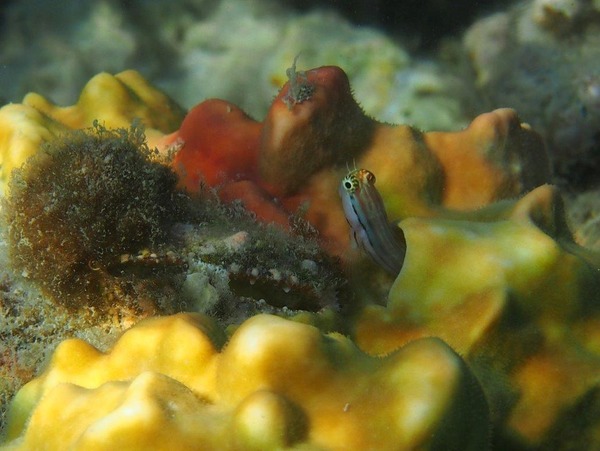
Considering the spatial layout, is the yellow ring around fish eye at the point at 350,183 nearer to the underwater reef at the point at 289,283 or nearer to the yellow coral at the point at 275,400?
the underwater reef at the point at 289,283

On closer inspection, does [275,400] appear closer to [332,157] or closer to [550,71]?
[332,157]

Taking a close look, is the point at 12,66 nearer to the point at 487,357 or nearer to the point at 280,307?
the point at 280,307

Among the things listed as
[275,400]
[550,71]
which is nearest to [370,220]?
[275,400]

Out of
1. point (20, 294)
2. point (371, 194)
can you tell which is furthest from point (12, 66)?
point (371, 194)

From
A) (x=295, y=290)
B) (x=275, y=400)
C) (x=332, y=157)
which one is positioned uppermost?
(x=275, y=400)

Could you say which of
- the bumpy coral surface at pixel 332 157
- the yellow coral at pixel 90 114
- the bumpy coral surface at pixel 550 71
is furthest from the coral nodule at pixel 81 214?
the bumpy coral surface at pixel 550 71

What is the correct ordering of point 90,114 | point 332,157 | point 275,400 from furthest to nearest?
point 90,114, point 332,157, point 275,400

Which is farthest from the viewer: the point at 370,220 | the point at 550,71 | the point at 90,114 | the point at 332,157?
the point at 550,71

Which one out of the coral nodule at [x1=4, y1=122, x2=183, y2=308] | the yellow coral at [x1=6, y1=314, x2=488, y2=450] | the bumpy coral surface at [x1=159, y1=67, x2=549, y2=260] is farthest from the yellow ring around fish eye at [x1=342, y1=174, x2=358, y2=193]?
the yellow coral at [x1=6, y1=314, x2=488, y2=450]
